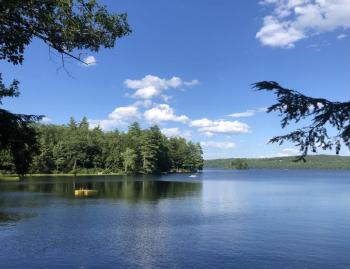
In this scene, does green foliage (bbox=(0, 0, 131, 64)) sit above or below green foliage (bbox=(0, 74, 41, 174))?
above

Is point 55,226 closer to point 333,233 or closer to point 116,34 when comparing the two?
point 333,233

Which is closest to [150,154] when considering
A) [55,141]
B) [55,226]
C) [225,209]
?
[55,141]

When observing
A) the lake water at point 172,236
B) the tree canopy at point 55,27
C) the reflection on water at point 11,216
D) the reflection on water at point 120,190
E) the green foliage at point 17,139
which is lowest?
the lake water at point 172,236

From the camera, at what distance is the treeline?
141 metres

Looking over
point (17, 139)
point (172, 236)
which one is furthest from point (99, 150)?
point (17, 139)

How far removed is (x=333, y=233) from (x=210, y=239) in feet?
32.3

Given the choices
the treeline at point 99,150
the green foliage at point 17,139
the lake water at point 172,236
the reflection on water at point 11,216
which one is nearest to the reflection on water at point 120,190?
the lake water at point 172,236

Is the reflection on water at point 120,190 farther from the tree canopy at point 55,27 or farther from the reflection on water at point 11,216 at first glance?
the tree canopy at point 55,27

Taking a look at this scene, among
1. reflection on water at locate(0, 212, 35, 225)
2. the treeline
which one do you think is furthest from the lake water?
the treeline

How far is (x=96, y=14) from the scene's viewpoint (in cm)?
857

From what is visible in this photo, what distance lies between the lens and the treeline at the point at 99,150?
461 ft

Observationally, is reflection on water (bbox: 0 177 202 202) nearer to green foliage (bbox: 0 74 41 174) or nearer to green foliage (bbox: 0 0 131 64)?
green foliage (bbox: 0 74 41 174)

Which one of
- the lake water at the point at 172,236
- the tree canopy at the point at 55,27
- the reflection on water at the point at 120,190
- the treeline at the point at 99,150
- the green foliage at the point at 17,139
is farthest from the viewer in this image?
the treeline at the point at 99,150

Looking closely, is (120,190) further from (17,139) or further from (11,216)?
(17,139)
